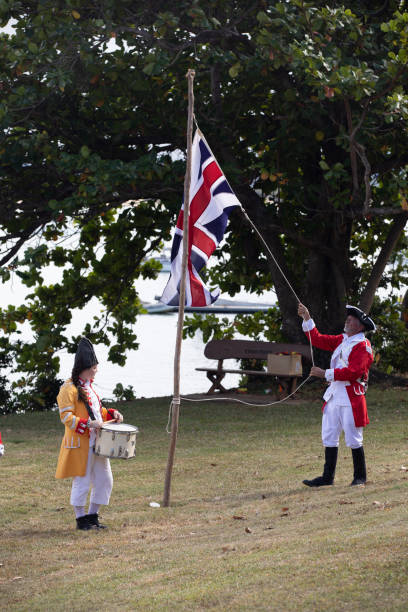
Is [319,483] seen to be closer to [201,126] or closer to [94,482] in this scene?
[94,482]

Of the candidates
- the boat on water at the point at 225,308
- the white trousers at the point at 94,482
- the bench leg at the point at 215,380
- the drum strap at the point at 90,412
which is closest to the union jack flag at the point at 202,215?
the drum strap at the point at 90,412

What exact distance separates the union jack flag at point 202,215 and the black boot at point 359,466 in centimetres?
215

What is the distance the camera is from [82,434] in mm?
7891

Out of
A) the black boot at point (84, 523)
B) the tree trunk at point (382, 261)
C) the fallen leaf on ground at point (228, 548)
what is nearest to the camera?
the fallen leaf on ground at point (228, 548)

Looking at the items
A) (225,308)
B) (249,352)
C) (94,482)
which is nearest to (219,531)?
(94,482)

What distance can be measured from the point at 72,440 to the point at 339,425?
2.88m

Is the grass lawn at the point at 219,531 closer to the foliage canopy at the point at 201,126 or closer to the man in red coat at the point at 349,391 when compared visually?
the man in red coat at the point at 349,391

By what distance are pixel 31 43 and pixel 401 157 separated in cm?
701

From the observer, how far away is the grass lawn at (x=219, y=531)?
558cm

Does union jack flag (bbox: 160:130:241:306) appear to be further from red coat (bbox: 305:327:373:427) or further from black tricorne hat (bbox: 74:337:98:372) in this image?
red coat (bbox: 305:327:373:427)

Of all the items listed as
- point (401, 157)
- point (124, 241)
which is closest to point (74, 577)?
point (401, 157)

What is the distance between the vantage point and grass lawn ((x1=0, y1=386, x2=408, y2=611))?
558 cm

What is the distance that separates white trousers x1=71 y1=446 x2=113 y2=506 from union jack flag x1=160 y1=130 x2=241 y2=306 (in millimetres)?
1865

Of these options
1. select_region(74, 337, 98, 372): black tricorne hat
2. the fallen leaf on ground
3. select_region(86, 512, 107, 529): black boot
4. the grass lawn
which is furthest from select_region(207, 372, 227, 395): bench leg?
the fallen leaf on ground
